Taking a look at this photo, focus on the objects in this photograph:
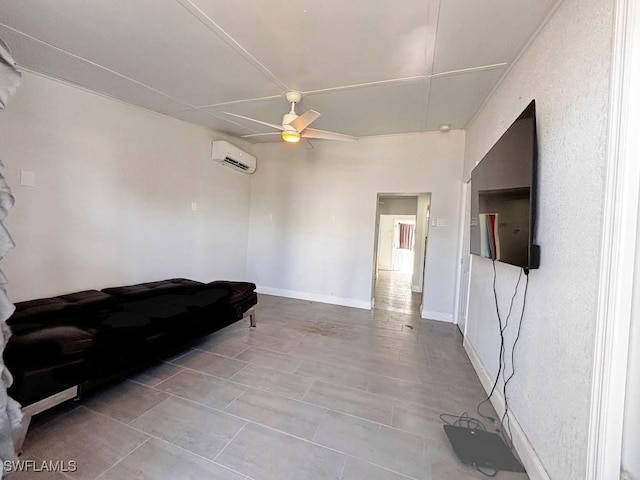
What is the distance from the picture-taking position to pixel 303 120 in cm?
279

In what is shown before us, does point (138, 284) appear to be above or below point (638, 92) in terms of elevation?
below

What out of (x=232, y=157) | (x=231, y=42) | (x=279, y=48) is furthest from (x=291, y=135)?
(x=232, y=157)

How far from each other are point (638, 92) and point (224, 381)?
2914 mm

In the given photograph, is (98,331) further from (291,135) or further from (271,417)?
(291,135)

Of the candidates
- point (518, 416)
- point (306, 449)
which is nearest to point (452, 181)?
point (518, 416)

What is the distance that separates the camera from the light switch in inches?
99.2

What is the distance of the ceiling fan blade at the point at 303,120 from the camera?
8.88 feet

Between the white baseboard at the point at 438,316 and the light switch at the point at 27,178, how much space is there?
16.6ft

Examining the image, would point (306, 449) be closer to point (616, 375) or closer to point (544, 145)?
point (616, 375)

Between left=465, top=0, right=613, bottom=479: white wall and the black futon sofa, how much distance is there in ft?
8.53

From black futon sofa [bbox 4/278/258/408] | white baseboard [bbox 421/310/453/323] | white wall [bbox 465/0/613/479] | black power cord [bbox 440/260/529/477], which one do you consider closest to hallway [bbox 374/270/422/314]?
white baseboard [bbox 421/310/453/323]

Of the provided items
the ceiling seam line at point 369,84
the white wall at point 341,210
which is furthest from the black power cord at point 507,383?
the white wall at point 341,210

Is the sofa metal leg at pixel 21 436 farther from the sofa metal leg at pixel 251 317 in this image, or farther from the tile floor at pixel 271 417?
the sofa metal leg at pixel 251 317

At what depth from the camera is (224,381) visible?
226cm
